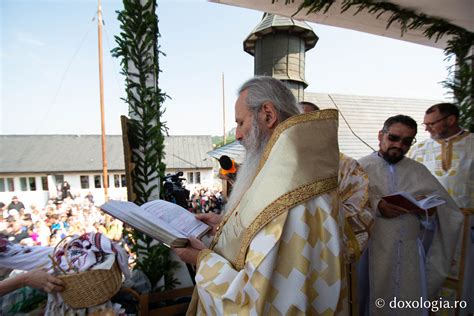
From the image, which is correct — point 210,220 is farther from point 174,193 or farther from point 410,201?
point 410,201

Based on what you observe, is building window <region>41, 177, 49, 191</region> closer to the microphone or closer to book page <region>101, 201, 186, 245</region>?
the microphone

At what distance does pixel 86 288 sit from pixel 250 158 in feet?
4.30

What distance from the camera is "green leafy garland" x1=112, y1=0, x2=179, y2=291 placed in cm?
207

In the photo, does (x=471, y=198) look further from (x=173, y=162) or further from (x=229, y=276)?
(x=173, y=162)

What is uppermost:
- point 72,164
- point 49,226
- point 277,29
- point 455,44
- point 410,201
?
point 277,29

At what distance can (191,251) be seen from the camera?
120 cm

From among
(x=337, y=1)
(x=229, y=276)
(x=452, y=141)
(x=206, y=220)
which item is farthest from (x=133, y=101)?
(x=452, y=141)

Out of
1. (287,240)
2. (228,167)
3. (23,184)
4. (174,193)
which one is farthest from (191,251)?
(23,184)

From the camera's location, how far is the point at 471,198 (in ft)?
9.11

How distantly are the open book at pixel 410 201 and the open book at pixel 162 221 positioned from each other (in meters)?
1.49

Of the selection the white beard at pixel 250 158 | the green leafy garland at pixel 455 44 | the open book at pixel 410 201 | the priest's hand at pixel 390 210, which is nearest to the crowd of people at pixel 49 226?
the white beard at pixel 250 158

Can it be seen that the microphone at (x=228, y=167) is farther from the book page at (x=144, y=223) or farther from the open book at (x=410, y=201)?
the book page at (x=144, y=223)

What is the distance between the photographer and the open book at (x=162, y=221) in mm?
1185

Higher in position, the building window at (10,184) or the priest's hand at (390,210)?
the priest's hand at (390,210)
